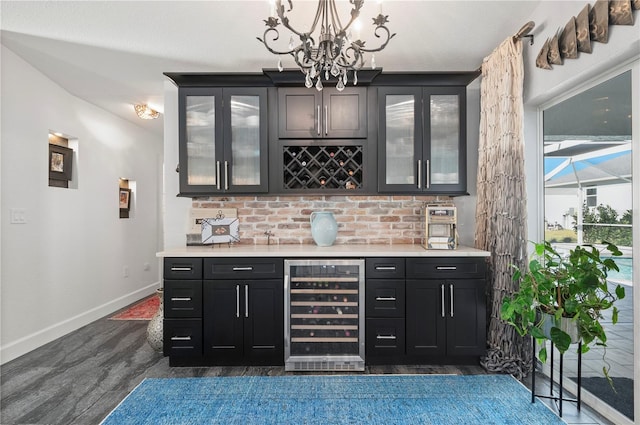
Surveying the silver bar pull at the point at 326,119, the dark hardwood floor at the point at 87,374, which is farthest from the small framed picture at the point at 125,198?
the silver bar pull at the point at 326,119

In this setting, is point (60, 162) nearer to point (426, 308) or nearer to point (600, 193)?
point (426, 308)

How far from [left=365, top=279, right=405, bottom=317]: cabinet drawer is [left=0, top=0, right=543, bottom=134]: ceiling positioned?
1.97 m

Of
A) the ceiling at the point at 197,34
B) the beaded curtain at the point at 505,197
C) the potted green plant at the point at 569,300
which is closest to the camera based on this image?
the potted green plant at the point at 569,300

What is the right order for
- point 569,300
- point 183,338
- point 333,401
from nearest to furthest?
point 569,300
point 333,401
point 183,338

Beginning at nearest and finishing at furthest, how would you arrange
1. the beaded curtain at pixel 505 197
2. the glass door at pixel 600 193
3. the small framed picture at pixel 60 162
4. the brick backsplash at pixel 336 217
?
the glass door at pixel 600 193
the beaded curtain at pixel 505 197
the brick backsplash at pixel 336 217
the small framed picture at pixel 60 162

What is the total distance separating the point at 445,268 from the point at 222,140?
2246mm

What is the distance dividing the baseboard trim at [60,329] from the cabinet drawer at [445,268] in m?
3.49

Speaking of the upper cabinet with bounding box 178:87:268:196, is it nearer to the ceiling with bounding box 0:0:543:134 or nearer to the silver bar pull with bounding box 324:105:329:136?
the ceiling with bounding box 0:0:543:134

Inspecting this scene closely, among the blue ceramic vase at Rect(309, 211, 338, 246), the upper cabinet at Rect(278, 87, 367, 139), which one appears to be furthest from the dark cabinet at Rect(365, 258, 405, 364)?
the upper cabinet at Rect(278, 87, 367, 139)

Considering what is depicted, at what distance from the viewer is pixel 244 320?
265 cm

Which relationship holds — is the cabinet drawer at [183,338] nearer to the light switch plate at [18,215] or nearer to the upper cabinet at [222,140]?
the upper cabinet at [222,140]

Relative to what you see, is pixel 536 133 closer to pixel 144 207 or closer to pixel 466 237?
pixel 466 237

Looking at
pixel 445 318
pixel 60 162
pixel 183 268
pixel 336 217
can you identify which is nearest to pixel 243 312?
pixel 183 268

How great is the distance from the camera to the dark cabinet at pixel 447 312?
2656mm
